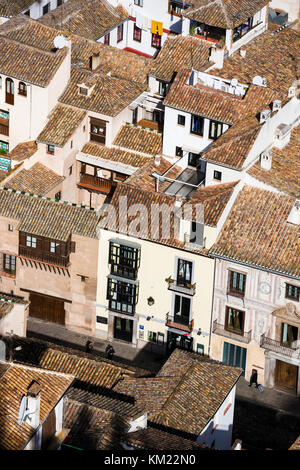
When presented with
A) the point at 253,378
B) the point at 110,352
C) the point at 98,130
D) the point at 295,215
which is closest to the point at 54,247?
the point at 110,352

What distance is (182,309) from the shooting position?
103 m

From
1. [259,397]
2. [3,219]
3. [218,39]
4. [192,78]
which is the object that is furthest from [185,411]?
[218,39]

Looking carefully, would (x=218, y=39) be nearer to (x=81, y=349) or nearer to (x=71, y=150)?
(x=71, y=150)

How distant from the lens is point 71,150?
4407 inches

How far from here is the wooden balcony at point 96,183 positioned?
11319 centimetres

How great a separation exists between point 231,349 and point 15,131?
28408 mm

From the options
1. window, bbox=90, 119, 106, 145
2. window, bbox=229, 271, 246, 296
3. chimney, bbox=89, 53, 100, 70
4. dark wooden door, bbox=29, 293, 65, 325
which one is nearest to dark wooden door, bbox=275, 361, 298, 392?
window, bbox=229, 271, 246, 296

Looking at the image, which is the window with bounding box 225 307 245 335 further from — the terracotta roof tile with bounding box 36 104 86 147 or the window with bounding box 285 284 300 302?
the terracotta roof tile with bounding box 36 104 86 147

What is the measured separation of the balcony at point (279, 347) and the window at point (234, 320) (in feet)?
6.86

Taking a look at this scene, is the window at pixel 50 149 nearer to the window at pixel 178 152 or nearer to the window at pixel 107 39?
the window at pixel 178 152

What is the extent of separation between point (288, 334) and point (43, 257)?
849 inches

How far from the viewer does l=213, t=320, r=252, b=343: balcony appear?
334ft

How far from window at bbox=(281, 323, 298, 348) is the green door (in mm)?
3675

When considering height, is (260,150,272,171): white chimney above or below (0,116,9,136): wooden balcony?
above
